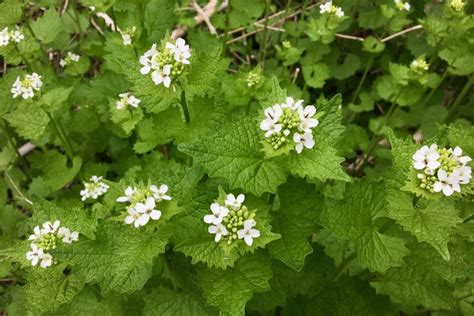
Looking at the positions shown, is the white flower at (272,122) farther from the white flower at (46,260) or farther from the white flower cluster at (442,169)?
the white flower at (46,260)

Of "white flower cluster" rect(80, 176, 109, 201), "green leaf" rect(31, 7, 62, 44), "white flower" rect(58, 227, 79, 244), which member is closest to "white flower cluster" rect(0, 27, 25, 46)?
"green leaf" rect(31, 7, 62, 44)

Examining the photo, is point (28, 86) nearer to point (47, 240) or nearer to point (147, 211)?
point (47, 240)

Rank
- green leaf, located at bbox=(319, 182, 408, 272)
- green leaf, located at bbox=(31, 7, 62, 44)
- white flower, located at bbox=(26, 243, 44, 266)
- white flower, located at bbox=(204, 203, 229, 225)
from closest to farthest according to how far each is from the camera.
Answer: white flower, located at bbox=(204, 203, 229, 225) → green leaf, located at bbox=(319, 182, 408, 272) → white flower, located at bbox=(26, 243, 44, 266) → green leaf, located at bbox=(31, 7, 62, 44)

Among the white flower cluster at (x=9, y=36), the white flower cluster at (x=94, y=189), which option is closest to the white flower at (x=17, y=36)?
the white flower cluster at (x=9, y=36)

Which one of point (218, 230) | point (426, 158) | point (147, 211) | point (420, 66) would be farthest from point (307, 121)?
point (420, 66)

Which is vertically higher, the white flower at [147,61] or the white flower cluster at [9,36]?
the white flower at [147,61]

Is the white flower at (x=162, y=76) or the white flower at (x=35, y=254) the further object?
the white flower at (x=35, y=254)

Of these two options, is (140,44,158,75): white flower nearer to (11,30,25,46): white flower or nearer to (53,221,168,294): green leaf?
(53,221,168,294): green leaf
